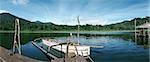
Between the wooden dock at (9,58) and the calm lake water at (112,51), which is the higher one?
the wooden dock at (9,58)

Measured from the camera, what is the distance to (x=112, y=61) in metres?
16.8

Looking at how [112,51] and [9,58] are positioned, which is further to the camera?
[112,51]

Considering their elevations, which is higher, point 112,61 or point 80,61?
point 80,61

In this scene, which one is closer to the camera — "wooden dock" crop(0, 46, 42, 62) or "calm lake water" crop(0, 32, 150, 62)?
"wooden dock" crop(0, 46, 42, 62)

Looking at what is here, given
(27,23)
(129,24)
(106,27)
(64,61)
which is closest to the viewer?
(64,61)

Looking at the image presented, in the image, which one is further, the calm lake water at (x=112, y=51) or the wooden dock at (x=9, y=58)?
the calm lake water at (x=112, y=51)

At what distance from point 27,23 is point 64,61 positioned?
69.9 metres

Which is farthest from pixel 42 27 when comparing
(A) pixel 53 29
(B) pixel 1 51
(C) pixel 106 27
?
(B) pixel 1 51

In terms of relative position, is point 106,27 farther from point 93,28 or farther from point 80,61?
point 80,61

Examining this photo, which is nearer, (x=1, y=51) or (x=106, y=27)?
(x=1, y=51)

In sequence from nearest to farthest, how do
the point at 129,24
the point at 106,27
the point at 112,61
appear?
the point at 112,61 → the point at 106,27 → the point at 129,24

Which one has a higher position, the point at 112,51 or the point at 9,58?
the point at 9,58

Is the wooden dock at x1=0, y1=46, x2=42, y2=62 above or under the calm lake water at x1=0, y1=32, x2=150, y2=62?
above

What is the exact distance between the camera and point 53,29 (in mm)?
77688
